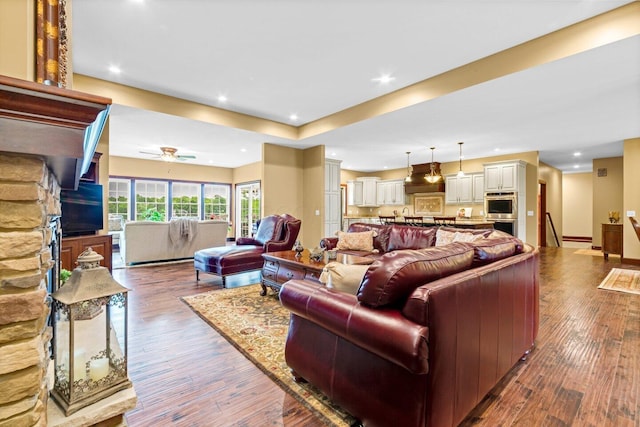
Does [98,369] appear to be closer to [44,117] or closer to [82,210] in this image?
[44,117]

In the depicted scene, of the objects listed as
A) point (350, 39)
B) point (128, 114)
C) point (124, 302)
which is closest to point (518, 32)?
point (350, 39)

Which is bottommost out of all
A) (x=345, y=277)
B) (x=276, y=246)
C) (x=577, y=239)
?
(x=577, y=239)

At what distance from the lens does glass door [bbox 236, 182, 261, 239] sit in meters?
9.94

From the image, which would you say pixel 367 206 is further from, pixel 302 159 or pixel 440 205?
pixel 302 159

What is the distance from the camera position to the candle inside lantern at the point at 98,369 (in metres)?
1.27

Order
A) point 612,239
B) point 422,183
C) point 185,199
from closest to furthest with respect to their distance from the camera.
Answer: point 612,239 < point 422,183 < point 185,199

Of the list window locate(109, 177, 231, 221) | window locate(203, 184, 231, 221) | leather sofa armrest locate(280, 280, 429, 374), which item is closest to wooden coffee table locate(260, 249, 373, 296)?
leather sofa armrest locate(280, 280, 429, 374)

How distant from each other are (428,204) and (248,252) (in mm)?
Answer: 6964

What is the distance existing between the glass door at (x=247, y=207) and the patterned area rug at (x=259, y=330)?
590cm

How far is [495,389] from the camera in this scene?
1.90 m

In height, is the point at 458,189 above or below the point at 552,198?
above

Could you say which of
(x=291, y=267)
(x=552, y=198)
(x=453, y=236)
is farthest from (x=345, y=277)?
(x=552, y=198)

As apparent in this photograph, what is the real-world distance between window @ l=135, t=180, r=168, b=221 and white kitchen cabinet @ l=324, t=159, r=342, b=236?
5.18 meters

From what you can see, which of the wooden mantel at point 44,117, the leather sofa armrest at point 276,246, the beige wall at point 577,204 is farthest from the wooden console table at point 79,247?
the beige wall at point 577,204
